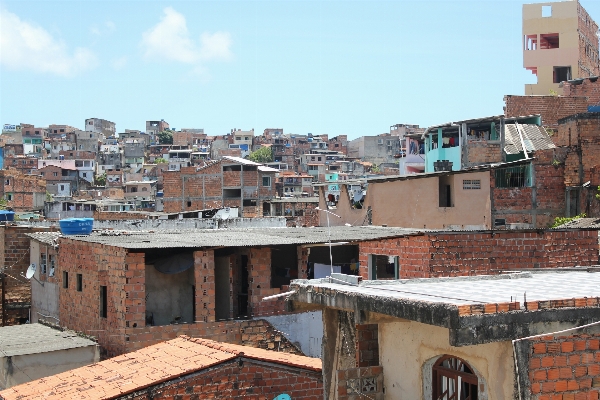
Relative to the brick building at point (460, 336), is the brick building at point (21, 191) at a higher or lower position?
higher

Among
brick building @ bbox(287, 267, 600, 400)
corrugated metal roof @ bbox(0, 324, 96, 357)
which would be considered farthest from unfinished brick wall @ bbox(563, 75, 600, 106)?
brick building @ bbox(287, 267, 600, 400)

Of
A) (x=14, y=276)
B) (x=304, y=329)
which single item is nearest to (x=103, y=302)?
(x=304, y=329)

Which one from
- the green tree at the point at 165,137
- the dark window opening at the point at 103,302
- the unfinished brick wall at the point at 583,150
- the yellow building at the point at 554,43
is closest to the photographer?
the dark window opening at the point at 103,302

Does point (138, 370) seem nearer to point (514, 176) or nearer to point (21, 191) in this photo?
point (514, 176)

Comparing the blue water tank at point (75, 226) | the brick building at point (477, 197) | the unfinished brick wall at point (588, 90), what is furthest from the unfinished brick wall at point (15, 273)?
the unfinished brick wall at point (588, 90)

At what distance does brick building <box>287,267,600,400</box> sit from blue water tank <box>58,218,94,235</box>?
503 inches

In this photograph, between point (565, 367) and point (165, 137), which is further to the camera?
point (165, 137)

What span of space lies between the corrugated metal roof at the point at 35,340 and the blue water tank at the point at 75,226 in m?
2.49

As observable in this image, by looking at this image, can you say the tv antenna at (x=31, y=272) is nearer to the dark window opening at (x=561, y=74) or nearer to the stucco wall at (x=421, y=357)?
the stucco wall at (x=421, y=357)

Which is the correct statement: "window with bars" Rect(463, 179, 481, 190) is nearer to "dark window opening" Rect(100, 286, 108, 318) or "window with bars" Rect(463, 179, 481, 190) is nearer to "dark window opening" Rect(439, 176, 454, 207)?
"dark window opening" Rect(439, 176, 454, 207)

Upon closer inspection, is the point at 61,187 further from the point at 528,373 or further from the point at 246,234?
the point at 528,373

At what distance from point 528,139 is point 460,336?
23973mm

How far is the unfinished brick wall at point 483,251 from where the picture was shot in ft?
42.3

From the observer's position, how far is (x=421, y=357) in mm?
5914
